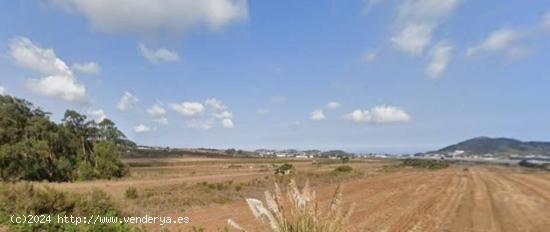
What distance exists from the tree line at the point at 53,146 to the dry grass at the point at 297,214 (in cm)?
4197

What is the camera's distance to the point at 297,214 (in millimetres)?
3863

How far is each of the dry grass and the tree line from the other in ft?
138

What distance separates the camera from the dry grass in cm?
382

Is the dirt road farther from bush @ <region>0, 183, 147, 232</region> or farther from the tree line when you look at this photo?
the tree line

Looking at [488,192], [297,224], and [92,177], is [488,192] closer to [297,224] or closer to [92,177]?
[297,224]

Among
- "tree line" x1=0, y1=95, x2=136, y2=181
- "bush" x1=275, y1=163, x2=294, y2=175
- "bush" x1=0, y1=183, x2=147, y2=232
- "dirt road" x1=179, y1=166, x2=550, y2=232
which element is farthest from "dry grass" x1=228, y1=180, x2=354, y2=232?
"bush" x1=275, y1=163, x2=294, y2=175

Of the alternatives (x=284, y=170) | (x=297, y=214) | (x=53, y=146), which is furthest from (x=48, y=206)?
(x=284, y=170)

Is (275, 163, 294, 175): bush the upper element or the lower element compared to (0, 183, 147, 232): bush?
upper

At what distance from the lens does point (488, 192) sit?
28.3 m

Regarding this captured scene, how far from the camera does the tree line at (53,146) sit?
45000 millimetres

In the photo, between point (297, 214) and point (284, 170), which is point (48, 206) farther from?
point (284, 170)

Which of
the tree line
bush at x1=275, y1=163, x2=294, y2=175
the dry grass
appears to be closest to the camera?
the dry grass

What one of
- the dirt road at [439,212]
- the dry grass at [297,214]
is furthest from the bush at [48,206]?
the dry grass at [297,214]

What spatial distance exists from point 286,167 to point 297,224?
63.1 m
